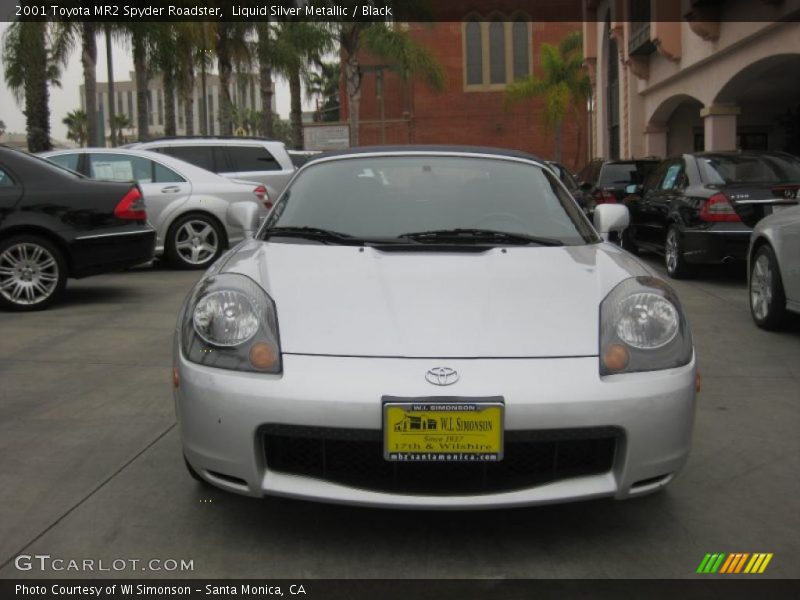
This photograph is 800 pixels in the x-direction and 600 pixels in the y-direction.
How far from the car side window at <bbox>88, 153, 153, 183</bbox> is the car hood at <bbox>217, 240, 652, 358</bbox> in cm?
829

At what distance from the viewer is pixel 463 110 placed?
176 ft

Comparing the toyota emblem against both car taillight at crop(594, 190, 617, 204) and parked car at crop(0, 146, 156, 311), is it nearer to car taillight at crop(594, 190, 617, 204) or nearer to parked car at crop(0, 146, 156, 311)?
parked car at crop(0, 146, 156, 311)

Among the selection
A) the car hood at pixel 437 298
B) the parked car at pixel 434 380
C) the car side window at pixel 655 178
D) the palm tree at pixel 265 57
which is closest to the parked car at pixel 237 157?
the car side window at pixel 655 178

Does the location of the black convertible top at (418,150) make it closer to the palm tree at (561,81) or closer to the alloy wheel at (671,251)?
the alloy wheel at (671,251)

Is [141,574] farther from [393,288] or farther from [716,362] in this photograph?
[716,362]

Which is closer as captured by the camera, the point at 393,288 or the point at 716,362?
the point at 393,288

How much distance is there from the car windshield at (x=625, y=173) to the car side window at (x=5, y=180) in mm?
8798

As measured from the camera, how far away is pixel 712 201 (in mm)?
9398

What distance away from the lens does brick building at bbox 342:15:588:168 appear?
53219 millimetres

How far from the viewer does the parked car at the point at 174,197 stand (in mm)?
11352

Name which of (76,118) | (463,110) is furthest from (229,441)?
(76,118)

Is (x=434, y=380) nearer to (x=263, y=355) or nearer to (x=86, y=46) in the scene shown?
(x=263, y=355)

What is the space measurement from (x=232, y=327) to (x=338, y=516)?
79cm

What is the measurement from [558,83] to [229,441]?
42.7 meters
